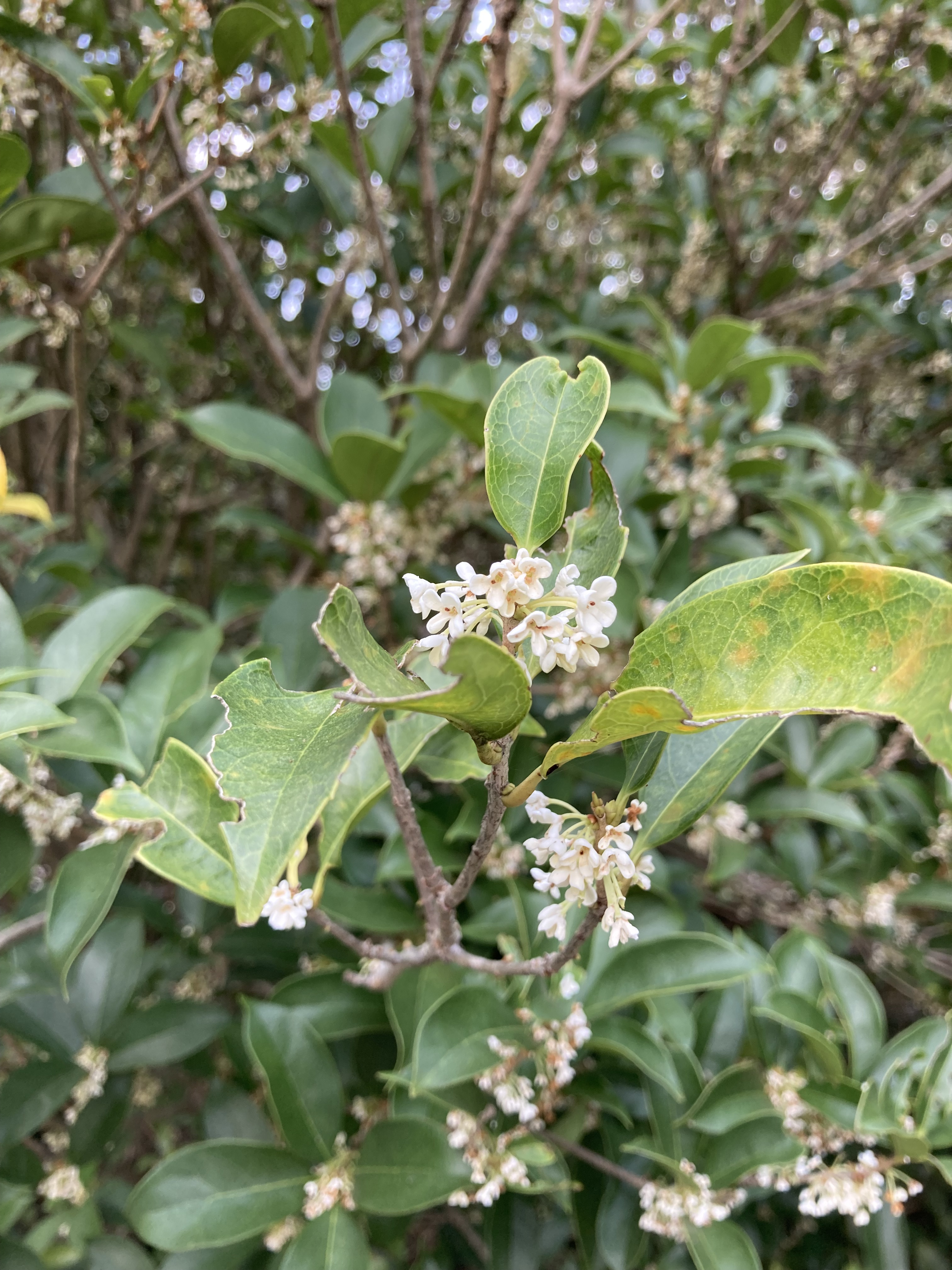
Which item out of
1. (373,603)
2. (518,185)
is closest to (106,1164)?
(373,603)

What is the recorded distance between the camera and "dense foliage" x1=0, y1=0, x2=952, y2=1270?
546 mm

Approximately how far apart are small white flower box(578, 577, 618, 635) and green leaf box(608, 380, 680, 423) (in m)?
0.77

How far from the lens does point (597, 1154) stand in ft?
3.93

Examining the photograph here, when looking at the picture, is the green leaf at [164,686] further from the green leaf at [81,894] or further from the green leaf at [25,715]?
the green leaf at [25,715]

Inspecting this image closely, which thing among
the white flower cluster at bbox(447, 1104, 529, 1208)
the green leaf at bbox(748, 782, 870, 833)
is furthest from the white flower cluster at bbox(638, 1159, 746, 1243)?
the green leaf at bbox(748, 782, 870, 833)

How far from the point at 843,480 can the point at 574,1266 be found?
5.70ft

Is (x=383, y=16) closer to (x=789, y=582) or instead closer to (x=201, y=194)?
(x=201, y=194)

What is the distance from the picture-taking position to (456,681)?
0.42 m

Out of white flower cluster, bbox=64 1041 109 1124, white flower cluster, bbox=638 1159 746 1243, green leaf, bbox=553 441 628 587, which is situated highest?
green leaf, bbox=553 441 628 587

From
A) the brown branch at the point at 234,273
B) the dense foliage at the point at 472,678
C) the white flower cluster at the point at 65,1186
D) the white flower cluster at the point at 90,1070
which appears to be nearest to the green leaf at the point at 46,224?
the dense foliage at the point at 472,678

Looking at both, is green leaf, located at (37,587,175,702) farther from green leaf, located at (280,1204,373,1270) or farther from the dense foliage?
green leaf, located at (280,1204,373,1270)

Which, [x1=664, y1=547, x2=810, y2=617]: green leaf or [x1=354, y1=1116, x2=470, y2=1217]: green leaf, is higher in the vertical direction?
[x1=664, y1=547, x2=810, y2=617]: green leaf

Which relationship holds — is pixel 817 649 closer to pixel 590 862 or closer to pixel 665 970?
pixel 590 862

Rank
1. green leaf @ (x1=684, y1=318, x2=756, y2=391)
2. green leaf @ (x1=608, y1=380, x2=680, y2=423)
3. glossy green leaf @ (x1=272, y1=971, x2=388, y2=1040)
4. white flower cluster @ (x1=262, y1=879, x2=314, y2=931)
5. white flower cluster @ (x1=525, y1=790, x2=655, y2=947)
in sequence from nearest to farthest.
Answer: white flower cluster @ (x1=525, y1=790, x2=655, y2=947) → white flower cluster @ (x1=262, y1=879, x2=314, y2=931) → glossy green leaf @ (x1=272, y1=971, x2=388, y2=1040) → green leaf @ (x1=608, y1=380, x2=680, y2=423) → green leaf @ (x1=684, y1=318, x2=756, y2=391)
